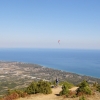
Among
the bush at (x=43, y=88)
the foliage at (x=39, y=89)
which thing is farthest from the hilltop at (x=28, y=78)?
the bush at (x=43, y=88)

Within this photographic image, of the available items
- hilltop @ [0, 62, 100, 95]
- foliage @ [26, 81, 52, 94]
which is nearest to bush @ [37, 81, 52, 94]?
foliage @ [26, 81, 52, 94]

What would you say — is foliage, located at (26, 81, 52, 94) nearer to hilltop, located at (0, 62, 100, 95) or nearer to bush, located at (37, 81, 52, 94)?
bush, located at (37, 81, 52, 94)

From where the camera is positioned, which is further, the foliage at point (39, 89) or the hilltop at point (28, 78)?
the hilltop at point (28, 78)

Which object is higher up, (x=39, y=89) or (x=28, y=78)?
(x=39, y=89)

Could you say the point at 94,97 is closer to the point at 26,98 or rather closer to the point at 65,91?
the point at 65,91

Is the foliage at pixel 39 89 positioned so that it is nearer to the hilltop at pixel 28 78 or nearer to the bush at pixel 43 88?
the bush at pixel 43 88

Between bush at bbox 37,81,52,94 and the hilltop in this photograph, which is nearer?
bush at bbox 37,81,52,94

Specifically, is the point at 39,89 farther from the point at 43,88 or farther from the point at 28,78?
the point at 28,78

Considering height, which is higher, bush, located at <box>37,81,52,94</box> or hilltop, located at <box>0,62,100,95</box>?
bush, located at <box>37,81,52,94</box>

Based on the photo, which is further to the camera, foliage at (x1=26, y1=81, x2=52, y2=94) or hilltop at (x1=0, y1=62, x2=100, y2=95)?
hilltop at (x1=0, y1=62, x2=100, y2=95)

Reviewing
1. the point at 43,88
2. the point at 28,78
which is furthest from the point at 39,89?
the point at 28,78

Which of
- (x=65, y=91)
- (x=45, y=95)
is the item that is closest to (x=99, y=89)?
(x=65, y=91)
